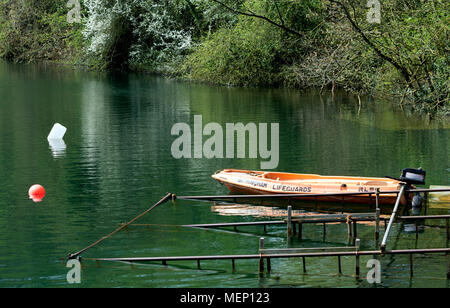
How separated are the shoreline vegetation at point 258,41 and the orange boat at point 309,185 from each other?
10.0 metres

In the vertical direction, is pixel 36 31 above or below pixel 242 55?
above

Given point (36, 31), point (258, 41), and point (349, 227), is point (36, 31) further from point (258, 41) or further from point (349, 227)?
point (349, 227)

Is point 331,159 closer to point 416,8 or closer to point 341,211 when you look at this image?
point 341,211

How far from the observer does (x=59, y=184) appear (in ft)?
78.3

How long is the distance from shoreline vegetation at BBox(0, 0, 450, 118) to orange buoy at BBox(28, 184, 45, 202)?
1222 centimetres

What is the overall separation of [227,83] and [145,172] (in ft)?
97.0

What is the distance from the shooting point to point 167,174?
25609mm

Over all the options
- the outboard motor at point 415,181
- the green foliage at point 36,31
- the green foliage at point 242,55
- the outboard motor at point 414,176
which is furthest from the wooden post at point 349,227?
the green foliage at point 36,31

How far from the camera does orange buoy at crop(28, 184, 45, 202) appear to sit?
22.1 meters

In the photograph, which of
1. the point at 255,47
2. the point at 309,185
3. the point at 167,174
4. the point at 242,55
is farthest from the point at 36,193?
the point at 242,55

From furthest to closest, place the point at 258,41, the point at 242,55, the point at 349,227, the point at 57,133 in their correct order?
1. the point at 242,55
2. the point at 258,41
3. the point at 57,133
4. the point at 349,227

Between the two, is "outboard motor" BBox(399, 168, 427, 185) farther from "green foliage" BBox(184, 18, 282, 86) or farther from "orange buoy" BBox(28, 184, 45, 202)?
"green foliage" BBox(184, 18, 282, 86)

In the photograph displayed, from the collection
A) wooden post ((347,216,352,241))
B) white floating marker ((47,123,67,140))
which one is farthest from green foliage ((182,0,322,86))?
wooden post ((347,216,352,241))

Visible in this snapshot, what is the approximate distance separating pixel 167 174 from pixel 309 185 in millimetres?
6542
